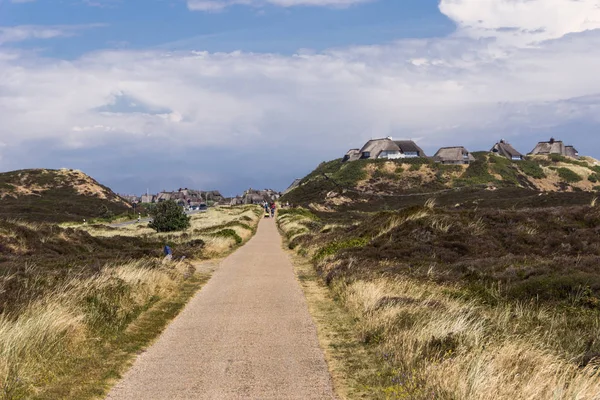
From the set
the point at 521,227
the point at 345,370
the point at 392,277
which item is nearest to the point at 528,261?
the point at 392,277

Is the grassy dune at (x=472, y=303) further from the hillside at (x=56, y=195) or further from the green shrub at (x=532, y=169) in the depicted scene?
the green shrub at (x=532, y=169)

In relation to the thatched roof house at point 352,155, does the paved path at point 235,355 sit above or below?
below

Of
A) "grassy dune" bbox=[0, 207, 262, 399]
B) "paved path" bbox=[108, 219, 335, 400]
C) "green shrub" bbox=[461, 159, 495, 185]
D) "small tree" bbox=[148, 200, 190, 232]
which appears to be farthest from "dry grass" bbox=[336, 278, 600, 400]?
"green shrub" bbox=[461, 159, 495, 185]

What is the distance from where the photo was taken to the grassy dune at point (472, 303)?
22.8ft

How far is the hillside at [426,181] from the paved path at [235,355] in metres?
82.0

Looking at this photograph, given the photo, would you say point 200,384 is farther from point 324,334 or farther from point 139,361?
point 324,334

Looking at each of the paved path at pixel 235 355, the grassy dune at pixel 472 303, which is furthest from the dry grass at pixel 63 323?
the grassy dune at pixel 472 303

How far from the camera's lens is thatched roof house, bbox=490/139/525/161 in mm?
158625

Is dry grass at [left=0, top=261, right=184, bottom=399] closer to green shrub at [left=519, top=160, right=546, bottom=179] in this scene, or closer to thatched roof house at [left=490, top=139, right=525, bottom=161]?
green shrub at [left=519, top=160, right=546, bottom=179]

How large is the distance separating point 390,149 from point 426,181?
94.1ft

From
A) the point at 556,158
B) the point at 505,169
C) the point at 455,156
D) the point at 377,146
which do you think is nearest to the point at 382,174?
the point at 455,156

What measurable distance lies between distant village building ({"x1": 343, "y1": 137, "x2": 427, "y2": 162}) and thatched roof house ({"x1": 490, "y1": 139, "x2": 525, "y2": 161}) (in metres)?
26.3

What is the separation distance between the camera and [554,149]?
177 metres

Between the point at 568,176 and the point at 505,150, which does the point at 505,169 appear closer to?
the point at 568,176
